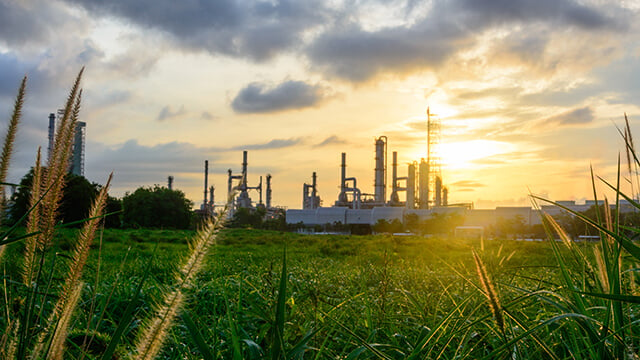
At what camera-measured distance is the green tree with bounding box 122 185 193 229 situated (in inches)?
1734

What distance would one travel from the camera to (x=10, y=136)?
51.7 inches

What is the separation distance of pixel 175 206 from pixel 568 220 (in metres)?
34.4

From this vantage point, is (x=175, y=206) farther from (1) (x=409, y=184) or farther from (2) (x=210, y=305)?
(2) (x=210, y=305)

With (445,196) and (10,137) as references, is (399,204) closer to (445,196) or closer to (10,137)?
(445,196)

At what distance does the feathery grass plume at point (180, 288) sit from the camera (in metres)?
0.84

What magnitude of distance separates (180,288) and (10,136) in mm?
776

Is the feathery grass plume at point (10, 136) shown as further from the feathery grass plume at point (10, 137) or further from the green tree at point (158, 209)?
the green tree at point (158, 209)

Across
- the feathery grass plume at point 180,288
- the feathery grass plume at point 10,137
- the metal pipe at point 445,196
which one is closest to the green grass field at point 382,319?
the feathery grass plume at point 180,288

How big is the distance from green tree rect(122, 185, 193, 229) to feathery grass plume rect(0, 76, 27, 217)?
43241mm

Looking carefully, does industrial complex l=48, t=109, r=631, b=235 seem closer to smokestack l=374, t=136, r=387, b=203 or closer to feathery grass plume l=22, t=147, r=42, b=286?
smokestack l=374, t=136, r=387, b=203

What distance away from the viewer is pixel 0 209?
1.38 meters

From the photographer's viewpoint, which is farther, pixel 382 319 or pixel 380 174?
pixel 380 174

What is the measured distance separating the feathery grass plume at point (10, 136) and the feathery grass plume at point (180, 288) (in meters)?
0.68

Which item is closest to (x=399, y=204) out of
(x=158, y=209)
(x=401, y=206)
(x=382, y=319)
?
(x=401, y=206)
